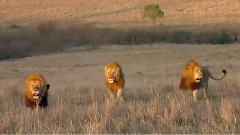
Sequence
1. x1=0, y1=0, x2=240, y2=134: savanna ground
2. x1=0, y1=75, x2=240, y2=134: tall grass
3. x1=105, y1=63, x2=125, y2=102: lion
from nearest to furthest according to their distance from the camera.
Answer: x1=0, y1=75, x2=240, y2=134: tall grass → x1=0, y1=0, x2=240, y2=134: savanna ground → x1=105, y1=63, x2=125, y2=102: lion

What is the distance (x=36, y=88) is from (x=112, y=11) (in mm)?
69081

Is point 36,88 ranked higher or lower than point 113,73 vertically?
lower

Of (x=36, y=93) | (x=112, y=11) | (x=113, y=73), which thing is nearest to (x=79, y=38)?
(x=113, y=73)

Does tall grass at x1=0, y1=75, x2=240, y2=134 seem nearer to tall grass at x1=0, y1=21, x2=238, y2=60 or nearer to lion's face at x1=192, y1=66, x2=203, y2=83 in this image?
lion's face at x1=192, y1=66, x2=203, y2=83

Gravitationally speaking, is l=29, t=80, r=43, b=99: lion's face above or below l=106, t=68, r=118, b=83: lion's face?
below

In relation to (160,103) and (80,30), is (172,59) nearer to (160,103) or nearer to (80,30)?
(80,30)

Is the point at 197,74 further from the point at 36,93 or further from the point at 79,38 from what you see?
Result: the point at 79,38

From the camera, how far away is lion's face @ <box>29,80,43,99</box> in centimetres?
1153

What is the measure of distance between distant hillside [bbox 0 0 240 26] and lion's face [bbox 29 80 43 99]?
54.3 meters

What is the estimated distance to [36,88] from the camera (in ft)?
38.3

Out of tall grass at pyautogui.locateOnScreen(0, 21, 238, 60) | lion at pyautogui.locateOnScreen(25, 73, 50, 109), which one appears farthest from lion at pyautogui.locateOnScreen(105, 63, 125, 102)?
tall grass at pyautogui.locateOnScreen(0, 21, 238, 60)

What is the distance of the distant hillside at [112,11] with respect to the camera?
7088 cm

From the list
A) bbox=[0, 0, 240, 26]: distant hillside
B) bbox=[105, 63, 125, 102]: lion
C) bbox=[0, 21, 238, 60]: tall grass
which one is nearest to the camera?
bbox=[105, 63, 125, 102]: lion

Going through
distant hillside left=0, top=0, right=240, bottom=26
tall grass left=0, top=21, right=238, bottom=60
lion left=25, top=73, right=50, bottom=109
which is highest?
distant hillside left=0, top=0, right=240, bottom=26
